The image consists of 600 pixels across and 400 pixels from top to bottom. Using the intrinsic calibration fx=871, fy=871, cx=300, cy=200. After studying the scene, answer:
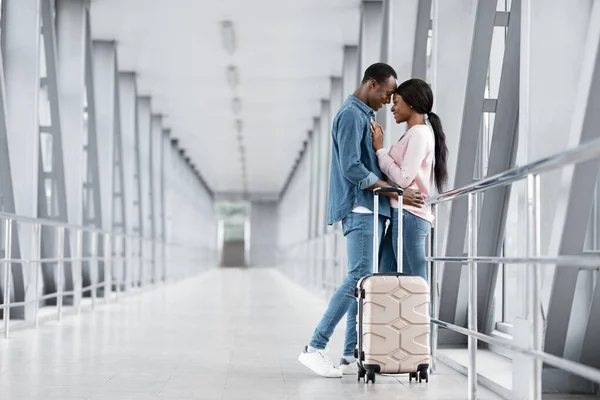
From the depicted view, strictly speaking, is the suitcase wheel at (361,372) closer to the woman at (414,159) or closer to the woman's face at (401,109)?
the woman at (414,159)

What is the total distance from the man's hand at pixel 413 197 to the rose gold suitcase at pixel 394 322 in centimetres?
12

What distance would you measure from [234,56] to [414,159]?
8419 mm

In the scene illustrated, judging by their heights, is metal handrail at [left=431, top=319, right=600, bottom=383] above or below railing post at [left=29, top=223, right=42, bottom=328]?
above

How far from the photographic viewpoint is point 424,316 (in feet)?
10.2

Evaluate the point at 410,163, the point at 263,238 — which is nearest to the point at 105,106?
the point at 410,163

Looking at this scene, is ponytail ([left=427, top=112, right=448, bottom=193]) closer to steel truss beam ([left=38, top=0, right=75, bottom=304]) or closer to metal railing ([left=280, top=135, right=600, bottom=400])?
metal railing ([left=280, top=135, right=600, bottom=400])

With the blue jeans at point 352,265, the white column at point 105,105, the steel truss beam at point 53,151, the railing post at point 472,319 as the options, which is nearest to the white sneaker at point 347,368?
the blue jeans at point 352,265

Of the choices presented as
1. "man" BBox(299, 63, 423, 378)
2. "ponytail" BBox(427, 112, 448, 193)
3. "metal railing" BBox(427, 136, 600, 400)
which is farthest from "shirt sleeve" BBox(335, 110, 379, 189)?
"metal railing" BBox(427, 136, 600, 400)

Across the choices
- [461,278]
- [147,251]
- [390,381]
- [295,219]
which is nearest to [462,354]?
[461,278]

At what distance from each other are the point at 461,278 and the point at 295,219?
1873cm

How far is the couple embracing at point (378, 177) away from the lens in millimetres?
3232

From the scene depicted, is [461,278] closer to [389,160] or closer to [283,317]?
[389,160]

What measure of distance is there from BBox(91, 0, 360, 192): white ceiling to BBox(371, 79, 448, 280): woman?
19.2 ft

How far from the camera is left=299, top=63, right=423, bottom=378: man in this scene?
3.27m
